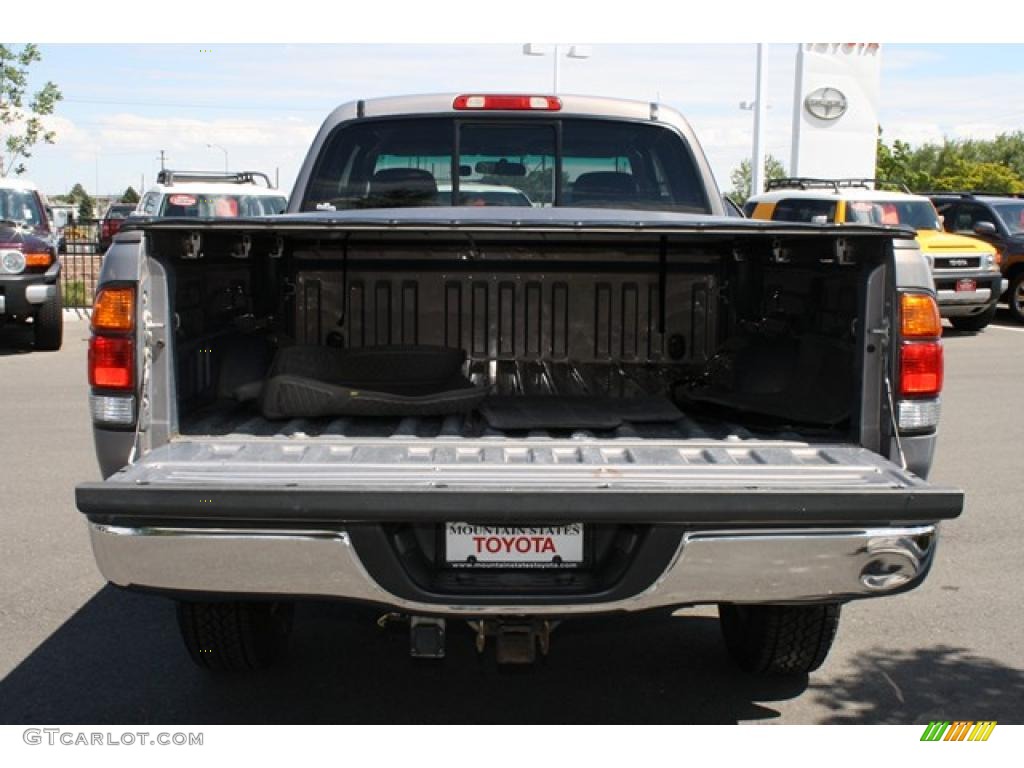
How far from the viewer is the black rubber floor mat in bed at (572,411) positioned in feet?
13.7

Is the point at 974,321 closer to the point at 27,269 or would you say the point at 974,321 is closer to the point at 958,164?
the point at 27,269

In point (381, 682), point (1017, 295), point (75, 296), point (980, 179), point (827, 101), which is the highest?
point (827, 101)

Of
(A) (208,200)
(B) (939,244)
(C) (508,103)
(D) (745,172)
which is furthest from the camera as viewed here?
(D) (745,172)

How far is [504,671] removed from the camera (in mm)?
3736

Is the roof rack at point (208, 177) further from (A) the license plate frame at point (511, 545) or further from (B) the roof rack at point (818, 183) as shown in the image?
(A) the license plate frame at point (511, 545)

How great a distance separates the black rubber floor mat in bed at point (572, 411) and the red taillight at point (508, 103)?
1.61 m

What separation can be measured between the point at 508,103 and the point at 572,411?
192cm

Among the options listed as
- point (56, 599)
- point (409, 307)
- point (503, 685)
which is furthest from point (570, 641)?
point (56, 599)

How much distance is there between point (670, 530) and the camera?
3215 mm

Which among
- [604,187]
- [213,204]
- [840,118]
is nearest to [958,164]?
[840,118]

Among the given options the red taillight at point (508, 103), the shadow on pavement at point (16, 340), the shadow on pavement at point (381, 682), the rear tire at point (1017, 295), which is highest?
the red taillight at point (508, 103)

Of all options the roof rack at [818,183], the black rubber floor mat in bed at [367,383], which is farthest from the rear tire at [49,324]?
the roof rack at [818,183]
